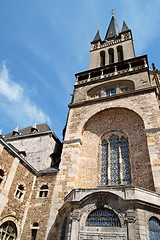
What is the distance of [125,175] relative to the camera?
444 inches

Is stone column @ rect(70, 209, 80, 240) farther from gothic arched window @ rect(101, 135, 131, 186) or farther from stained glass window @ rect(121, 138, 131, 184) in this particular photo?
stained glass window @ rect(121, 138, 131, 184)

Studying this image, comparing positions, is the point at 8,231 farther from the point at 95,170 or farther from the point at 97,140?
the point at 97,140

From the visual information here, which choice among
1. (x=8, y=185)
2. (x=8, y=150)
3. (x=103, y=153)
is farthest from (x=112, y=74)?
(x=8, y=185)

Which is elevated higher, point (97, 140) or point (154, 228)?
point (97, 140)

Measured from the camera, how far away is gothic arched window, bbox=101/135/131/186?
11.3 meters

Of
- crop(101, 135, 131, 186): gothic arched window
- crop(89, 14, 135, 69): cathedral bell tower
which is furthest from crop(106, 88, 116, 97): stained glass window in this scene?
crop(89, 14, 135, 69): cathedral bell tower

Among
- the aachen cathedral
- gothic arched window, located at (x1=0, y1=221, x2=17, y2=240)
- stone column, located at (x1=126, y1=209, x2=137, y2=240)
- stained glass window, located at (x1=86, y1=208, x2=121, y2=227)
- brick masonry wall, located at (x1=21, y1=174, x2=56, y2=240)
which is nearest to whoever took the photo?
stone column, located at (x1=126, y1=209, x2=137, y2=240)

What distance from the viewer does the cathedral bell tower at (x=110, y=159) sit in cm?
789

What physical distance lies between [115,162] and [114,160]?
164 mm

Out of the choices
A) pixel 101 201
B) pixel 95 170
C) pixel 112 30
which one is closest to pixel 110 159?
pixel 95 170

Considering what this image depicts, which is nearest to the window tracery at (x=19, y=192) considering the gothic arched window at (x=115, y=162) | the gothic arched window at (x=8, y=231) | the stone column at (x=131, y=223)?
the gothic arched window at (x=8, y=231)

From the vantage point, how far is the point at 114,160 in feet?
40.1

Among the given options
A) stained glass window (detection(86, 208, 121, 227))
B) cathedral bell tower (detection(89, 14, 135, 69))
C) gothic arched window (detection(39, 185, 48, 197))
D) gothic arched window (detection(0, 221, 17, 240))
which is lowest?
gothic arched window (detection(0, 221, 17, 240))

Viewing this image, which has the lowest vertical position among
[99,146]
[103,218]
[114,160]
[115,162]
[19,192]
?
[103,218]
